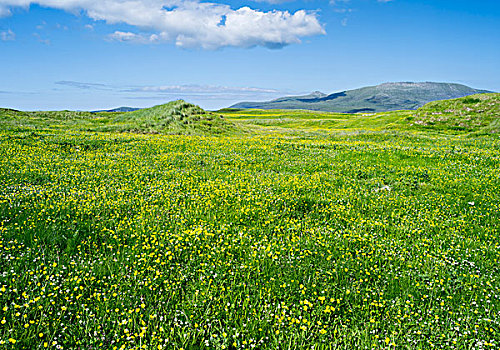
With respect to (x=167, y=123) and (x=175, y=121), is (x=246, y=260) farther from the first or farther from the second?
(x=175, y=121)

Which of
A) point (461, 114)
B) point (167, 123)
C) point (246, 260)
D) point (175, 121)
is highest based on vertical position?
point (461, 114)

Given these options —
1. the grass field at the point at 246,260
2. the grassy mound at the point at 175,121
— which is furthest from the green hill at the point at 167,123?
the grass field at the point at 246,260

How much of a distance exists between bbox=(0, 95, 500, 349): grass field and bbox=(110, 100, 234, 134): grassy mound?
22.4 m

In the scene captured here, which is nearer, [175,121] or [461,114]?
Answer: [175,121]

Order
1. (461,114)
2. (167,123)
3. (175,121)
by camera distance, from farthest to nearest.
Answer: (461,114) → (175,121) → (167,123)

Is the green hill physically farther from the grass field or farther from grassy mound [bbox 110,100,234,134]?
the grass field

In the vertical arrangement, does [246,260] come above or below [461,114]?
below

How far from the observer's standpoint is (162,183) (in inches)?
479

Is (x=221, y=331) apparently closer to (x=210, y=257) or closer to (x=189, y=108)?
(x=210, y=257)

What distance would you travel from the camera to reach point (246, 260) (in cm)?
659

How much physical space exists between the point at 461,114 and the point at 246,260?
5532 centimetres

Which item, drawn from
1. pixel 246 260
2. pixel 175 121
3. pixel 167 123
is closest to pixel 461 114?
pixel 175 121

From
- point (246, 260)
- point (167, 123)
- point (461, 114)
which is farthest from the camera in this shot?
point (461, 114)

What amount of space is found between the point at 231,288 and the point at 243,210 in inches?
146
